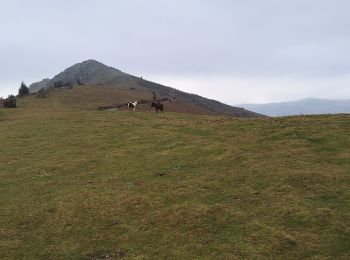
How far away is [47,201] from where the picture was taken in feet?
62.7

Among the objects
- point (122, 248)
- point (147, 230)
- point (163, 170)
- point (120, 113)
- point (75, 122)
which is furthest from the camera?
point (120, 113)

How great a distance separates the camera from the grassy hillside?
1412 cm

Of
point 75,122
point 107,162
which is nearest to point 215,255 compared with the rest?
point 107,162

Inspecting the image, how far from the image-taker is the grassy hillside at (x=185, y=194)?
46.3 feet

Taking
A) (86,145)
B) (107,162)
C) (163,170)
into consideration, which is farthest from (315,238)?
(86,145)

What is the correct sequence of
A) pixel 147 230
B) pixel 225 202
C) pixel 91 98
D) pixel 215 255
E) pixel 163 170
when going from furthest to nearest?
pixel 91 98
pixel 163 170
pixel 225 202
pixel 147 230
pixel 215 255

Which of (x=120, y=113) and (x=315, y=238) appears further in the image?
(x=120, y=113)

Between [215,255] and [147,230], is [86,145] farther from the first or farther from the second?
[215,255]

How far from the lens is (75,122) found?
40562mm

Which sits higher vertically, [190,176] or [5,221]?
[190,176]

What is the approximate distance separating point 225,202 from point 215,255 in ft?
13.2

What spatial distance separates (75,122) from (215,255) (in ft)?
96.2

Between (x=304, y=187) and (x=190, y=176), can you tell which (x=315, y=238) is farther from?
(x=190, y=176)

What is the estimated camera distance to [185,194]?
59.6ft
